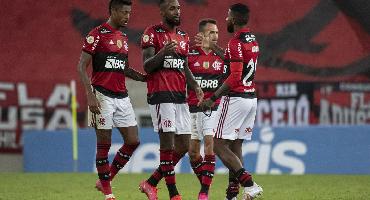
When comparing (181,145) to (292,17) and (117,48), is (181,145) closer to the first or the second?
(117,48)

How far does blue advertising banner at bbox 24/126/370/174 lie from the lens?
1627 centimetres

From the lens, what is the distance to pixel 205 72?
38.2 feet

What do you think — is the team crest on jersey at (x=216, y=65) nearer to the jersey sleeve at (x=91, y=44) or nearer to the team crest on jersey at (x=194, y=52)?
the team crest on jersey at (x=194, y=52)

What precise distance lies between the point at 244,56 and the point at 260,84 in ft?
31.7

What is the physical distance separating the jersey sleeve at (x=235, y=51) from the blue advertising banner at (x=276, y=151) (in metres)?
7.19

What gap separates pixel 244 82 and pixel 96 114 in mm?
A: 1659

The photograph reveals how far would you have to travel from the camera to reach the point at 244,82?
9805 mm

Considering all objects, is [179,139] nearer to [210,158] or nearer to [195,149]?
[210,158]

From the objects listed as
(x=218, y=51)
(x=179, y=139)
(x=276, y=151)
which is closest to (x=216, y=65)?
(x=218, y=51)

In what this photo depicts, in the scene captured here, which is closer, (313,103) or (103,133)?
(103,133)

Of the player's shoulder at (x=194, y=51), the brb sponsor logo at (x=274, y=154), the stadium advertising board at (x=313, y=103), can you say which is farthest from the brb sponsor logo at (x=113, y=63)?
the stadium advertising board at (x=313, y=103)

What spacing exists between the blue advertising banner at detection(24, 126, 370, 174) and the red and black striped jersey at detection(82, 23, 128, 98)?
24.1 feet

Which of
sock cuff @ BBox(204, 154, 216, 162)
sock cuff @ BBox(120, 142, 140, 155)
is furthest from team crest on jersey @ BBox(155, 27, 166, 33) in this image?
sock cuff @ BBox(204, 154, 216, 162)

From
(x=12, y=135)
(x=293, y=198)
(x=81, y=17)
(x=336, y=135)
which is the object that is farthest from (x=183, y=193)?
(x=81, y=17)
